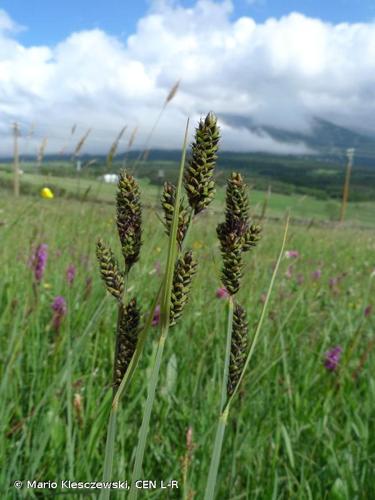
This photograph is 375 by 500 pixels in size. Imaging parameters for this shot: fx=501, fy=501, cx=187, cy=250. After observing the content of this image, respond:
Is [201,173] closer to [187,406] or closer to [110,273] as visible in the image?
[110,273]

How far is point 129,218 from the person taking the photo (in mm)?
633

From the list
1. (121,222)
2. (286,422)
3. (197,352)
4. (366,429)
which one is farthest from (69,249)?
(121,222)

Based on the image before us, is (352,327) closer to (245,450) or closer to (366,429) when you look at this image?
(366,429)

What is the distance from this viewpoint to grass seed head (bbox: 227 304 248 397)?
0.69 meters

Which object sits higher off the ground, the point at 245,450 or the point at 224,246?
the point at 224,246

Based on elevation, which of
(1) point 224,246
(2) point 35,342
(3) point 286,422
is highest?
(1) point 224,246

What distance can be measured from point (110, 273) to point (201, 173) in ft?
0.57

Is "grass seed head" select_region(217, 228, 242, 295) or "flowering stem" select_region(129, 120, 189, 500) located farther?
"grass seed head" select_region(217, 228, 242, 295)

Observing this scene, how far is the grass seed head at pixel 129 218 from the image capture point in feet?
2.04

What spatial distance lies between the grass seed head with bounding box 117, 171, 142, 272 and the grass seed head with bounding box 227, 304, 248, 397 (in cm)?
19

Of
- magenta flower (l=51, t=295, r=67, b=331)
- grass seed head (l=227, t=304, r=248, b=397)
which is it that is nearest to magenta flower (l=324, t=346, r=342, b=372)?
magenta flower (l=51, t=295, r=67, b=331)

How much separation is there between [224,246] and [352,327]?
2.58 meters

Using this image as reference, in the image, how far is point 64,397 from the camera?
6.02 ft

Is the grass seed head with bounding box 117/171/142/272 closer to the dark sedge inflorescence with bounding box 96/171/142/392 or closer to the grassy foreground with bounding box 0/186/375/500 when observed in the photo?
the dark sedge inflorescence with bounding box 96/171/142/392
